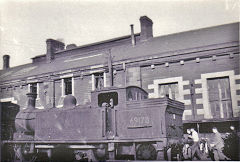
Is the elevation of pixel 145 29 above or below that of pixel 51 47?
below

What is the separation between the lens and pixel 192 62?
14.3m

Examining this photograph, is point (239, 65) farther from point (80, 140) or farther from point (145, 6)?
point (80, 140)

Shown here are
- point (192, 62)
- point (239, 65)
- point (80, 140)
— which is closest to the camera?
point (80, 140)

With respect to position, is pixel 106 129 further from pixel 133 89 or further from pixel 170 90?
pixel 170 90

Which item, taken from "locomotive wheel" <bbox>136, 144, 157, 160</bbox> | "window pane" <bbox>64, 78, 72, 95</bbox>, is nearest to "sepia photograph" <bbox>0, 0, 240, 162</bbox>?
"locomotive wheel" <bbox>136, 144, 157, 160</bbox>

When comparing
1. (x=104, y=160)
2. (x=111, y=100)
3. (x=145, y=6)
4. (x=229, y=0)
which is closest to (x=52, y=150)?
(x=104, y=160)

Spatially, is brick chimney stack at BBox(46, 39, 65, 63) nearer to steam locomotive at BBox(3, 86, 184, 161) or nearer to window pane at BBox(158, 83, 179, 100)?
steam locomotive at BBox(3, 86, 184, 161)

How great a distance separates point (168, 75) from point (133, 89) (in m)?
4.06

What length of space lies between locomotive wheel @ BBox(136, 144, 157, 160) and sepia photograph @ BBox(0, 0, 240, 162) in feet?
0.12

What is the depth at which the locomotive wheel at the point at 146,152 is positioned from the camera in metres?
9.68

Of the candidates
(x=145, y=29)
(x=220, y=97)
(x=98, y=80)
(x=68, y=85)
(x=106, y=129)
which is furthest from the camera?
(x=145, y=29)

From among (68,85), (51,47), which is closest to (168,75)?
(68,85)

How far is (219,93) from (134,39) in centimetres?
818

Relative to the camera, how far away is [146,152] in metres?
9.79
